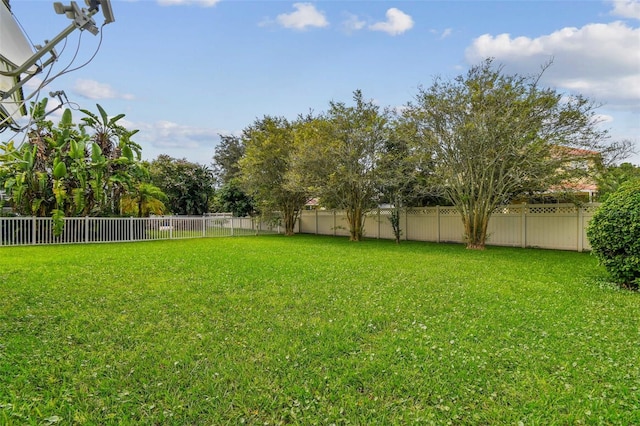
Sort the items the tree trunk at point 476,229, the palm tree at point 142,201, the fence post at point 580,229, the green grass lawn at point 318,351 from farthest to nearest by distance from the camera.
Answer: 1. the palm tree at point 142,201
2. the tree trunk at point 476,229
3. the fence post at point 580,229
4. the green grass lawn at point 318,351

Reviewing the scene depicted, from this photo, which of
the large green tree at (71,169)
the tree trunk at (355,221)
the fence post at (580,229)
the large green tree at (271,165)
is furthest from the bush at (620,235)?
the large green tree at (71,169)

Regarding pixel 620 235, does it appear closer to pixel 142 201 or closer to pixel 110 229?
pixel 110 229

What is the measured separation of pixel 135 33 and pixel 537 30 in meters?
10.1

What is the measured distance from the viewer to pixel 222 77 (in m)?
11.6

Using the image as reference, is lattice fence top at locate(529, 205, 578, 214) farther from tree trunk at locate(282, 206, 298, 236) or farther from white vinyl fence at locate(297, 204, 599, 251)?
tree trunk at locate(282, 206, 298, 236)

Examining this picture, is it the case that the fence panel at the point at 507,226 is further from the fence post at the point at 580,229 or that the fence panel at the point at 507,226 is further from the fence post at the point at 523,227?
the fence post at the point at 580,229

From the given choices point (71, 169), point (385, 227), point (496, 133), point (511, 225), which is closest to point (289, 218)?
point (385, 227)

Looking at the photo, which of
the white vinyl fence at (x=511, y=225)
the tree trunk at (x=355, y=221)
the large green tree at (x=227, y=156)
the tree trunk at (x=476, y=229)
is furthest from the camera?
the large green tree at (x=227, y=156)

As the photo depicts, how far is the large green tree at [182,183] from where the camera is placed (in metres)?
22.2

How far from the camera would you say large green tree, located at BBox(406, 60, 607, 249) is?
9.80 metres

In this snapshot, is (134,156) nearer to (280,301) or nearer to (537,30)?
(280,301)

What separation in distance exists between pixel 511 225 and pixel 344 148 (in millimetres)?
6290

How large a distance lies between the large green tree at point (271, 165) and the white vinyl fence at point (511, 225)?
360 centimetres

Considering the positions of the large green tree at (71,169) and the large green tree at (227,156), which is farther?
the large green tree at (227,156)
